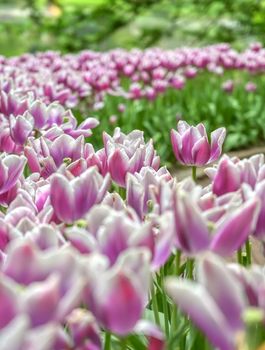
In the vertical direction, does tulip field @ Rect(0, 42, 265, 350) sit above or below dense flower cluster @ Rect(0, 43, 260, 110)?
above

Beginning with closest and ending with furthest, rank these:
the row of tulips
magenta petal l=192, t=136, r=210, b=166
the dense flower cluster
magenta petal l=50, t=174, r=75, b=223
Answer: the row of tulips < magenta petal l=50, t=174, r=75, b=223 < magenta petal l=192, t=136, r=210, b=166 < the dense flower cluster

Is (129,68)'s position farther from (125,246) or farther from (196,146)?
(125,246)

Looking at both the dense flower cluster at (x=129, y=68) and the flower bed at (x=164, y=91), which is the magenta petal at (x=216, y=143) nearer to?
the dense flower cluster at (x=129, y=68)

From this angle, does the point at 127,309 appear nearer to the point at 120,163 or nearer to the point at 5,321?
the point at 5,321

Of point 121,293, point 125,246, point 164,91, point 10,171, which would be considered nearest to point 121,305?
point 121,293

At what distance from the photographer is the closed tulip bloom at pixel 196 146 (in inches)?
83.6

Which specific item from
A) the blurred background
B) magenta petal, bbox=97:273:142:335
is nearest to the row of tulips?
magenta petal, bbox=97:273:142:335

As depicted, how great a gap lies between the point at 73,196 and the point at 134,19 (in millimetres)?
12089

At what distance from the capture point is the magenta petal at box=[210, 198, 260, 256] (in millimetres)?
1144

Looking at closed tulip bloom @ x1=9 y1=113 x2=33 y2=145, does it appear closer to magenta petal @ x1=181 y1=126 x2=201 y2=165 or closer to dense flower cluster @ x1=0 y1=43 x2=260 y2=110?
magenta petal @ x1=181 y1=126 x2=201 y2=165

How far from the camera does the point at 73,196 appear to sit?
142 cm

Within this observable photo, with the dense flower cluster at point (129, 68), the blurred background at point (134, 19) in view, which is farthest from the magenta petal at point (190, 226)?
the blurred background at point (134, 19)

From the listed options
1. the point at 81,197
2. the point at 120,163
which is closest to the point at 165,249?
the point at 81,197

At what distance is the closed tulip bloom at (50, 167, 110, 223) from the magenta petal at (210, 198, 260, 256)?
0.36 meters
